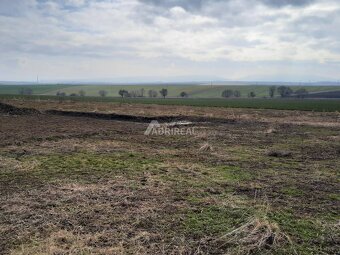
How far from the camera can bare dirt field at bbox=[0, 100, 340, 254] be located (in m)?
5.06

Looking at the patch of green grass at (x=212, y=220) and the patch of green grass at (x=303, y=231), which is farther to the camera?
the patch of green grass at (x=212, y=220)

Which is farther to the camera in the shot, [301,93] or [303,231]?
[301,93]

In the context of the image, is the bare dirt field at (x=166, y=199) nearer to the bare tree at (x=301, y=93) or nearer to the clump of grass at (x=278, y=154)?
the clump of grass at (x=278, y=154)

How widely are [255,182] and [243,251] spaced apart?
3.84 metres

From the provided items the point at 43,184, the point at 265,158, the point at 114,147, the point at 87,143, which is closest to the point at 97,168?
the point at 43,184

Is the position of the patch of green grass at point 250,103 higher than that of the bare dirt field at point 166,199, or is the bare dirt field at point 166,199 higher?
the patch of green grass at point 250,103

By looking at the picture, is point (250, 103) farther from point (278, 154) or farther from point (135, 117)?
point (278, 154)

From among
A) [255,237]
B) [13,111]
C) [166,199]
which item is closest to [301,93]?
[13,111]

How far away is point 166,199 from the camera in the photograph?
7035mm

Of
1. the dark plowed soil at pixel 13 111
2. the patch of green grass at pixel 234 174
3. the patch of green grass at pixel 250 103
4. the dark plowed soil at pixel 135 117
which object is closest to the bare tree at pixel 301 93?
the patch of green grass at pixel 250 103

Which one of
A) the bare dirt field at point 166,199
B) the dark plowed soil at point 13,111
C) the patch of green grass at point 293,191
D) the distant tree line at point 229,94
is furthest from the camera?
the distant tree line at point 229,94

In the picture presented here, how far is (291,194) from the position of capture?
7551 millimetres

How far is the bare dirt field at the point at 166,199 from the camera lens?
16.6 feet

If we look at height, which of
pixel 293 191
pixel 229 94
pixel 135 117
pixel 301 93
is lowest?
pixel 293 191
